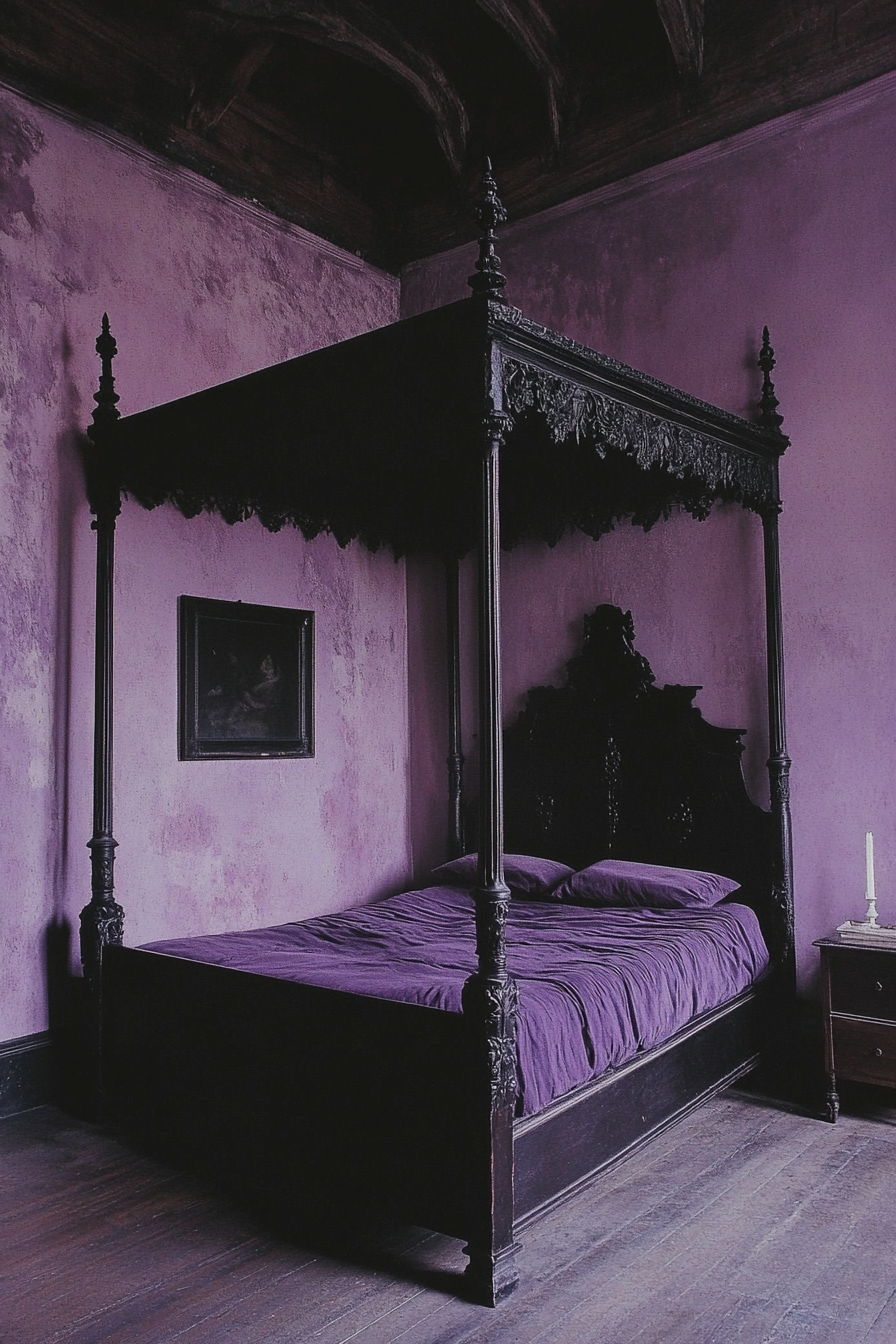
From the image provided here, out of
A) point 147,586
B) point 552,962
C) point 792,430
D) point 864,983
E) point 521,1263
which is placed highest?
point 792,430

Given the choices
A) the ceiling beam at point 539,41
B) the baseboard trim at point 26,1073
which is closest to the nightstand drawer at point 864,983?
the baseboard trim at point 26,1073

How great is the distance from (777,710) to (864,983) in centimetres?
Result: 113

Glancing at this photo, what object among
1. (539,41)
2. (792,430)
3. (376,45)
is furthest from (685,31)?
(792,430)

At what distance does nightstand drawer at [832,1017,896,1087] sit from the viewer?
358cm

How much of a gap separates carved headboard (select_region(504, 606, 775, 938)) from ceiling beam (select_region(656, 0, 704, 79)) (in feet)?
7.91

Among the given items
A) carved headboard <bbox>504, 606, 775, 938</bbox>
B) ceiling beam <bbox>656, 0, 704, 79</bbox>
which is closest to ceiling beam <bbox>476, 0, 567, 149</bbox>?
ceiling beam <bbox>656, 0, 704, 79</bbox>

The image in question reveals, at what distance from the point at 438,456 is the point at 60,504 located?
1632 millimetres

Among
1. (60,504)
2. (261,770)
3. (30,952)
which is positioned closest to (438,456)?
(60,504)

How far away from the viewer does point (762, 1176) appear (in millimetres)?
3180

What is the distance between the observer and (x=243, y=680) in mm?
4691

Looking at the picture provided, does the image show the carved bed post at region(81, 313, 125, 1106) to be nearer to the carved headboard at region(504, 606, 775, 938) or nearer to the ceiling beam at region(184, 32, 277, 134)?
the ceiling beam at region(184, 32, 277, 134)

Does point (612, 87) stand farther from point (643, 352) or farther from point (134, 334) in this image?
point (134, 334)

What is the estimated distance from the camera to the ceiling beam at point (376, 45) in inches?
164

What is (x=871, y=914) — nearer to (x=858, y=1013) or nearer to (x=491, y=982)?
(x=858, y=1013)
